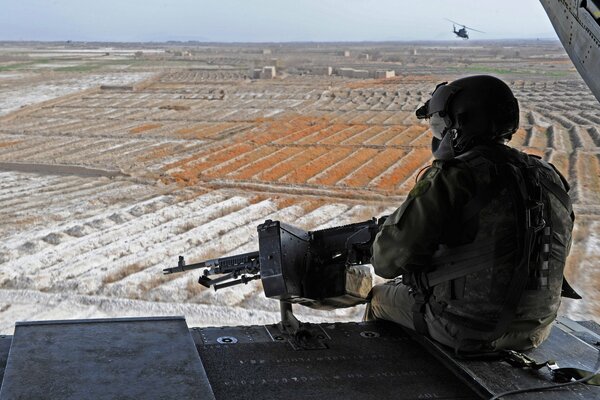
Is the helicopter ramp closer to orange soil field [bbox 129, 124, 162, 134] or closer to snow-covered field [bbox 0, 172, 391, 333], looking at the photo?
snow-covered field [bbox 0, 172, 391, 333]

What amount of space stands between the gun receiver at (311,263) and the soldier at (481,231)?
1.44 ft

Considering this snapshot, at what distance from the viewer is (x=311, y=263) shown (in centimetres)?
374

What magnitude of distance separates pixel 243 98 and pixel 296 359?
24.6m

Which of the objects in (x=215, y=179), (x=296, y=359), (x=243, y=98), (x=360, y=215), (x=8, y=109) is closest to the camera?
(x=296, y=359)

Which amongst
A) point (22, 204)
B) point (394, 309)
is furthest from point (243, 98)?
point (394, 309)

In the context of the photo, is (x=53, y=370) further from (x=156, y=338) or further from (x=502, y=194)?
(x=502, y=194)

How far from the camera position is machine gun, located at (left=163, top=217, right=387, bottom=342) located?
356 centimetres

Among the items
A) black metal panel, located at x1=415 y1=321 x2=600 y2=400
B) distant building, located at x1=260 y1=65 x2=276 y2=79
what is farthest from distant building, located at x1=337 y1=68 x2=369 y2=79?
black metal panel, located at x1=415 y1=321 x2=600 y2=400

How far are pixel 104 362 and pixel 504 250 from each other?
1.62 metres

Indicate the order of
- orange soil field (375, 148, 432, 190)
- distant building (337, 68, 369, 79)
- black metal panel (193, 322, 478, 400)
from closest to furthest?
black metal panel (193, 322, 478, 400) → orange soil field (375, 148, 432, 190) → distant building (337, 68, 369, 79)

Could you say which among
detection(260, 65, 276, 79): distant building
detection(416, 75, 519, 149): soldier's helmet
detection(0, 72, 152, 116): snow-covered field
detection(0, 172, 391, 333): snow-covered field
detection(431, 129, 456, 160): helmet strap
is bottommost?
detection(0, 172, 391, 333): snow-covered field

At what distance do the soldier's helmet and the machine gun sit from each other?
591 mm

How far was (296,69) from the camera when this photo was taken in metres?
43.8

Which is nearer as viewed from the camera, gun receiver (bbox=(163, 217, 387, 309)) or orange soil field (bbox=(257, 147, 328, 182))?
gun receiver (bbox=(163, 217, 387, 309))
